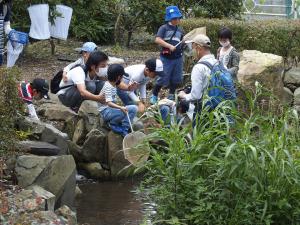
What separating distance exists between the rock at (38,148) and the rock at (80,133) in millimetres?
1352

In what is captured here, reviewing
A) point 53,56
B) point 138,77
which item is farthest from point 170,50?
point 53,56

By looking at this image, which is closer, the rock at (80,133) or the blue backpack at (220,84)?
the blue backpack at (220,84)

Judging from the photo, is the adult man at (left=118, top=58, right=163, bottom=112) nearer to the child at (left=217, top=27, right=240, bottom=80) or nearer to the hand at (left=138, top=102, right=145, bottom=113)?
the hand at (left=138, top=102, right=145, bottom=113)

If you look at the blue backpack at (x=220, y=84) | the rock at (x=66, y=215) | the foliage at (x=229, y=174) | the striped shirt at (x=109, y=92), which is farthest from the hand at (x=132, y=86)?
the foliage at (x=229, y=174)

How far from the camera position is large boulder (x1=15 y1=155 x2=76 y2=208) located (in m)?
6.88

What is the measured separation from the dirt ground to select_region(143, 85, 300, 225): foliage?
6171mm

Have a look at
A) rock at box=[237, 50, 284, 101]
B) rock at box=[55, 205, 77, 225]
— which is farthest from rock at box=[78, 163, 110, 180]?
rock at box=[237, 50, 284, 101]

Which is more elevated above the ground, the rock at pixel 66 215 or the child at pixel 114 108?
the child at pixel 114 108

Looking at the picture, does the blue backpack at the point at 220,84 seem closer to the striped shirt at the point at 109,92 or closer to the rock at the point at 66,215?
the striped shirt at the point at 109,92

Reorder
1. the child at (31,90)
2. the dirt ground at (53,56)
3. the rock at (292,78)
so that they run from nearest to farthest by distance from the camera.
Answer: the child at (31,90)
the rock at (292,78)
the dirt ground at (53,56)

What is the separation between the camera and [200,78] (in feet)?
25.2

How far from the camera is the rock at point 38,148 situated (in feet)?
23.8

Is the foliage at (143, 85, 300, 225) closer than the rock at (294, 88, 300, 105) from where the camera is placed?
Yes

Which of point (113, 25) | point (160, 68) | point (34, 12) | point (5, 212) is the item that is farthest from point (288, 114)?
point (113, 25)
